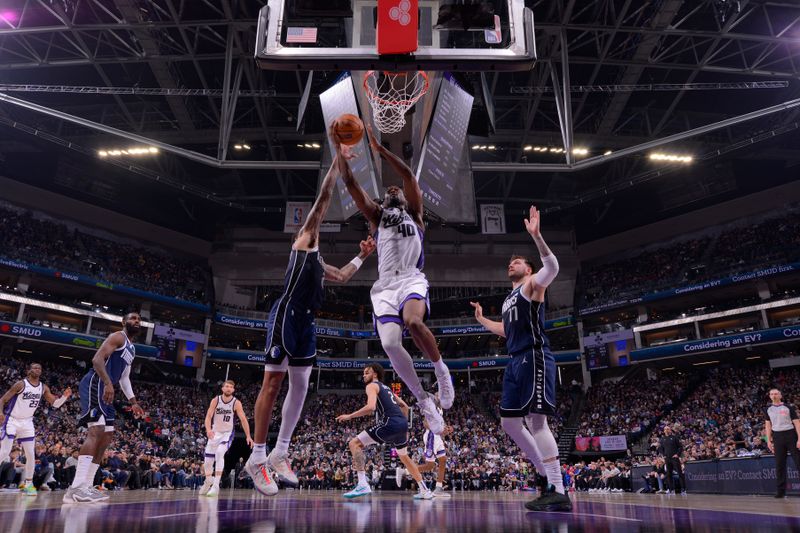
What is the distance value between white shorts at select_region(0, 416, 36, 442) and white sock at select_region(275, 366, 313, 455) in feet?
23.7

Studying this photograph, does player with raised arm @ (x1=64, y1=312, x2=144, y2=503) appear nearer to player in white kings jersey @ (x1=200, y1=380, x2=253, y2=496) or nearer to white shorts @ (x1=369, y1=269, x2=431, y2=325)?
player in white kings jersey @ (x1=200, y1=380, x2=253, y2=496)

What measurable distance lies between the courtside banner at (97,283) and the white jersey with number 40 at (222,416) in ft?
81.3

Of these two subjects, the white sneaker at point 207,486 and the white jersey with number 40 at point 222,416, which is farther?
the white jersey with number 40 at point 222,416

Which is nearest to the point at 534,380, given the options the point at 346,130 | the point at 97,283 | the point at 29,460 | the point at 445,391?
the point at 445,391

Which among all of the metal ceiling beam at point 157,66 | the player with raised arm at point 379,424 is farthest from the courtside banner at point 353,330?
the player with raised arm at point 379,424

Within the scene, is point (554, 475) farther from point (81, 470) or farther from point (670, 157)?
point (670, 157)

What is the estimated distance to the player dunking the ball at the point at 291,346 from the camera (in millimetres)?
4406

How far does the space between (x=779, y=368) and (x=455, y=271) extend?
19171 mm

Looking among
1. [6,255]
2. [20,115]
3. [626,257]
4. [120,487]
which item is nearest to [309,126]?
[120,487]

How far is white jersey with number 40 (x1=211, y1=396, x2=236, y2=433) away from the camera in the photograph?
30.1 ft

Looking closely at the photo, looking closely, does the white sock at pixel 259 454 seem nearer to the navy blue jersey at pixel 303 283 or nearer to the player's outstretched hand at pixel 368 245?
the navy blue jersey at pixel 303 283

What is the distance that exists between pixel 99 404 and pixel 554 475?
5.04m

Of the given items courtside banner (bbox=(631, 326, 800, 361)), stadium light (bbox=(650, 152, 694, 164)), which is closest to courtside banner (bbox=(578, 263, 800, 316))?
courtside banner (bbox=(631, 326, 800, 361))

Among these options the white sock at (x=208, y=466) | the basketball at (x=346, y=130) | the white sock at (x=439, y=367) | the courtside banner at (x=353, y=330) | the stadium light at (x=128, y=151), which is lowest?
the white sock at (x=208, y=466)
